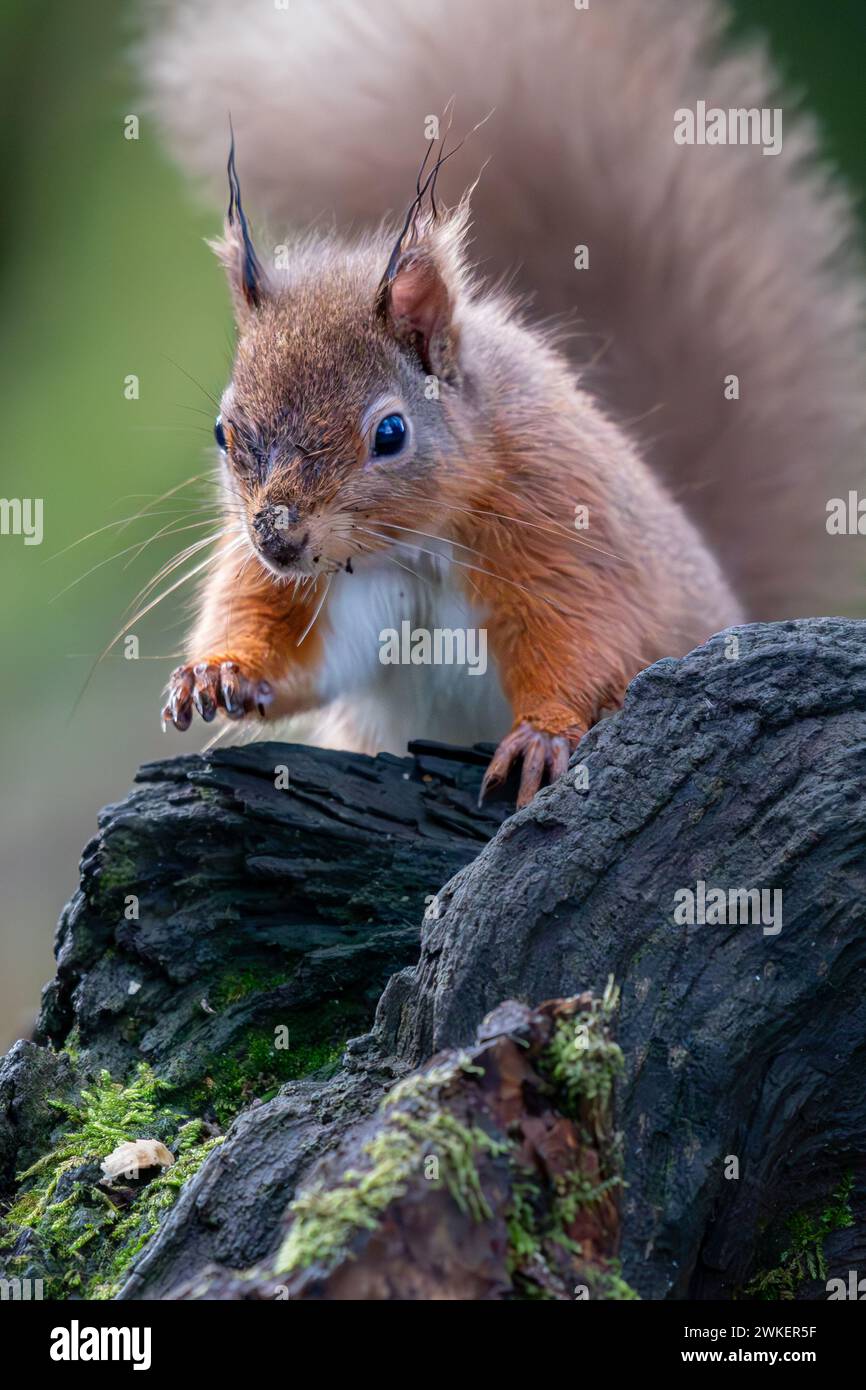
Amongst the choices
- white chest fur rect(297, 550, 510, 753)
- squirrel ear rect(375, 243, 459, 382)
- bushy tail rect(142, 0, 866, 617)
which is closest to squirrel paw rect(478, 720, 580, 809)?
white chest fur rect(297, 550, 510, 753)

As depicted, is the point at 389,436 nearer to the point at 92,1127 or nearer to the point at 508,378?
the point at 508,378

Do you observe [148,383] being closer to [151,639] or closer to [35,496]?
[35,496]

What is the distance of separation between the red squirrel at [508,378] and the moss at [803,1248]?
750 mm

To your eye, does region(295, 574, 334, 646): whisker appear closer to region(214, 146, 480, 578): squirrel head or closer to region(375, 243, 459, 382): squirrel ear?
region(214, 146, 480, 578): squirrel head

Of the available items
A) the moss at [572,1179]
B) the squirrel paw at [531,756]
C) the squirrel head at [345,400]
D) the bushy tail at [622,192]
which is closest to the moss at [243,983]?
the squirrel paw at [531,756]

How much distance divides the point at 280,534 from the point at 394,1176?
108cm

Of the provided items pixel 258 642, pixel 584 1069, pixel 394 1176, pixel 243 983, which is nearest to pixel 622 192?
pixel 258 642

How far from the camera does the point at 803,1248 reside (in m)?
1.28

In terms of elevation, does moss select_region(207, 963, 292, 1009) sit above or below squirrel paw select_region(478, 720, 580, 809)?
below

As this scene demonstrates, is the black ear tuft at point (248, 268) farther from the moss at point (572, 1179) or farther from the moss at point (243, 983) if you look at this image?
the moss at point (572, 1179)

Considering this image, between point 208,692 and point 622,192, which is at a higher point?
point 622,192

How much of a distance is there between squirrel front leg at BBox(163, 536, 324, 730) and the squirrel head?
0.83 ft

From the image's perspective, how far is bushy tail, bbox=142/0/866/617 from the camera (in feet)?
9.35
